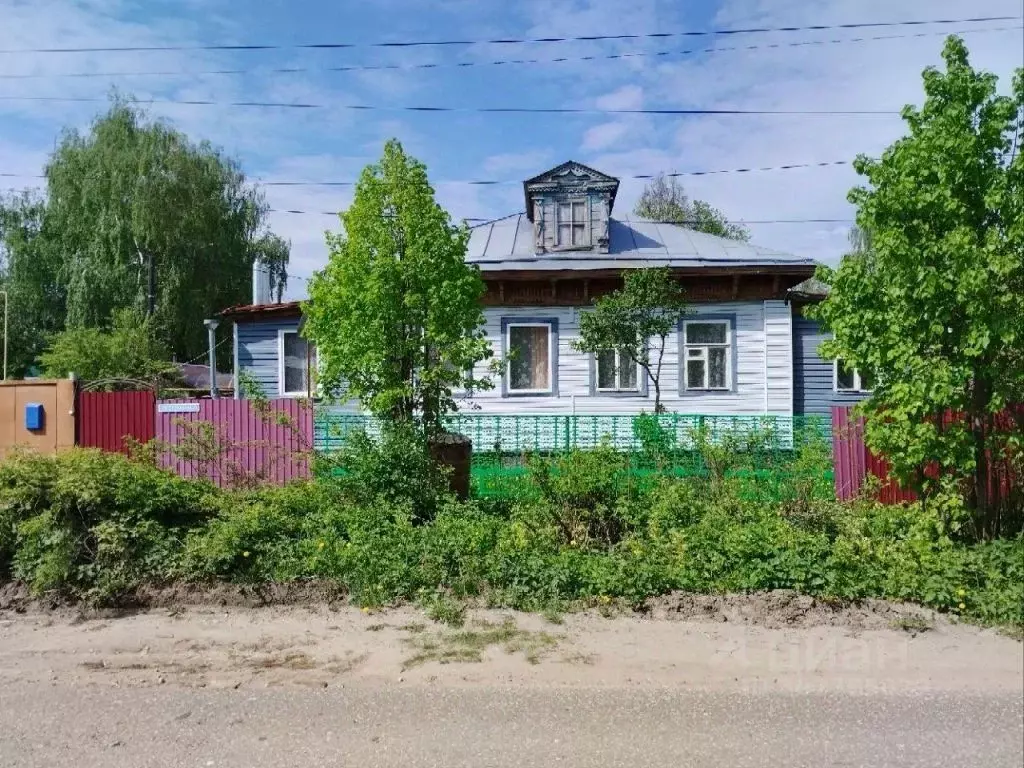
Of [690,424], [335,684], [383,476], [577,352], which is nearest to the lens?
[335,684]

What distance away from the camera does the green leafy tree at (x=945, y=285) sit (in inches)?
226

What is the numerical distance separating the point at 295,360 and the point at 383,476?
386 inches

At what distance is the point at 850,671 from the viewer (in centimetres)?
432

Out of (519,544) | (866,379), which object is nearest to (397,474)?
(519,544)

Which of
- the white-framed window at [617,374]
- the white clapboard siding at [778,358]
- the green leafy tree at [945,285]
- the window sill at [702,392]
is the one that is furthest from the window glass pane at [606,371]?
the green leafy tree at [945,285]

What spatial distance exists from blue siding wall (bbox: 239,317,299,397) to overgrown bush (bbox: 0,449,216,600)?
9793mm

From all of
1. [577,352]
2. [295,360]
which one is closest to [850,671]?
[577,352]

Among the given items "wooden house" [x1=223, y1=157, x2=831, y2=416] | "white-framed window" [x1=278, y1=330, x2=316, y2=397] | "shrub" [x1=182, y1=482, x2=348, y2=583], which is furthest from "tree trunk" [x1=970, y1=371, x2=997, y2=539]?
"white-framed window" [x1=278, y1=330, x2=316, y2=397]

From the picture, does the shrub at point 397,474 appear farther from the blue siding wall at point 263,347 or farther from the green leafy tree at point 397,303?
the blue siding wall at point 263,347

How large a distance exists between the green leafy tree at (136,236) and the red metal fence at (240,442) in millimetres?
21100

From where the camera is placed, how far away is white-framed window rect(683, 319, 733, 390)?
1535 centimetres

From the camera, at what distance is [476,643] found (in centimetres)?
479

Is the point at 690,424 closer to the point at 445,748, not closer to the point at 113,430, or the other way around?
the point at 445,748

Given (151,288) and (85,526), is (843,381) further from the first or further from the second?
(151,288)
